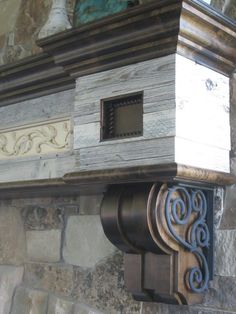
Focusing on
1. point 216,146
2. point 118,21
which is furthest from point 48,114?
point 216,146

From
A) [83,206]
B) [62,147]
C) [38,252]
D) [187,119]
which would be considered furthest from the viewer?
[38,252]

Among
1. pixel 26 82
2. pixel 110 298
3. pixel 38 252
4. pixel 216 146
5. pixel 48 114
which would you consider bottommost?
pixel 110 298

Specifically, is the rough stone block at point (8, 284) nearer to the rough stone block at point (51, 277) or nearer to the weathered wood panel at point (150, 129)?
the rough stone block at point (51, 277)

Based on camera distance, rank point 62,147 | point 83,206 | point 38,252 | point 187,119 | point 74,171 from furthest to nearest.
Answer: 1. point 38,252
2. point 83,206
3. point 62,147
4. point 74,171
5. point 187,119

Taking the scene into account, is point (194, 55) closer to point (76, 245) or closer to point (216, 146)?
point (216, 146)

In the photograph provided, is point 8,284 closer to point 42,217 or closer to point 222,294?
point 42,217

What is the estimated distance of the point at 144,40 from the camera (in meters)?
1.21

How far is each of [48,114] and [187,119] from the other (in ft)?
1.67

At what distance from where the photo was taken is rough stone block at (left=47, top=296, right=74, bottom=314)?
163cm

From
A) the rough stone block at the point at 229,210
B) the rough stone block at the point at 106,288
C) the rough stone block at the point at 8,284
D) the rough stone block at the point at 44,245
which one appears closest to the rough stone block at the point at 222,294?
the rough stone block at the point at 229,210

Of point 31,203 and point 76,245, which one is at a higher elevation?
point 31,203

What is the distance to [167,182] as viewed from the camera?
122 centimetres

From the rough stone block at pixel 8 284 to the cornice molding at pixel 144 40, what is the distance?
2.51ft

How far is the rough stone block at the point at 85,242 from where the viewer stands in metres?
1.60
